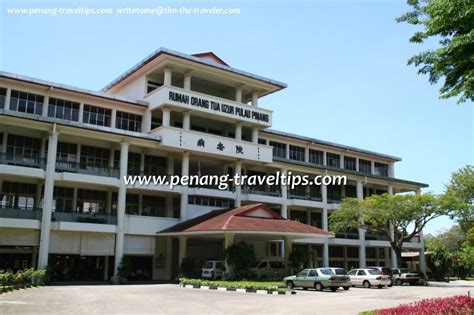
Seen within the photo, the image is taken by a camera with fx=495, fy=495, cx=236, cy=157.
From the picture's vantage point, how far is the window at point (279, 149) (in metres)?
48.7

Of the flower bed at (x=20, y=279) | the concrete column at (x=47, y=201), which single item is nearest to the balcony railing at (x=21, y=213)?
the concrete column at (x=47, y=201)

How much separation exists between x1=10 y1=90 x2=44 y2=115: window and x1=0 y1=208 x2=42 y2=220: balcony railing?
23.0ft

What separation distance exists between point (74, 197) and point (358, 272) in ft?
70.4

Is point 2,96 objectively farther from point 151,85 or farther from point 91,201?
point 151,85

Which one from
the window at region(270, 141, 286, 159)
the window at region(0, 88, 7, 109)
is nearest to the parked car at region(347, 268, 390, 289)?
the window at region(270, 141, 286, 159)

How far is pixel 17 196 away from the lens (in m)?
34.5

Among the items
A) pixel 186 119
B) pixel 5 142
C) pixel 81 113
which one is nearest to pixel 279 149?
pixel 186 119

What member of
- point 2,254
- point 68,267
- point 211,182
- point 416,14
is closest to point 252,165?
point 211,182

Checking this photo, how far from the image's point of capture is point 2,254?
34.2 m

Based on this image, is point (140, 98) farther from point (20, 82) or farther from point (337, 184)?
point (337, 184)

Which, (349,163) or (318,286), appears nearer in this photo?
(318,286)

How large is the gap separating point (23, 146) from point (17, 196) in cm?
351

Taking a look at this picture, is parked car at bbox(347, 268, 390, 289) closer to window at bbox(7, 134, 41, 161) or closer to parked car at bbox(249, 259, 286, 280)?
parked car at bbox(249, 259, 286, 280)

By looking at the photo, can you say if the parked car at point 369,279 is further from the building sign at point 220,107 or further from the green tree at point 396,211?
Answer: the building sign at point 220,107
